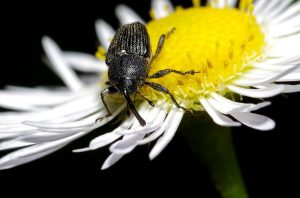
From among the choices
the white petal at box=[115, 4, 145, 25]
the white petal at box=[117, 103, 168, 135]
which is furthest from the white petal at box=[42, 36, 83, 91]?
the white petal at box=[117, 103, 168, 135]

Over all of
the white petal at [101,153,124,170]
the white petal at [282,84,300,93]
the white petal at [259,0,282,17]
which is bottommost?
the white petal at [282,84,300,93]

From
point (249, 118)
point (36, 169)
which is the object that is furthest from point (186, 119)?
point (36, 169)

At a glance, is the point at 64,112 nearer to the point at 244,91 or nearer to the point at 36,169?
the point at 36,169

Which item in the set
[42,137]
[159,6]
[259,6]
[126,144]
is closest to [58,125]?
[42,137]

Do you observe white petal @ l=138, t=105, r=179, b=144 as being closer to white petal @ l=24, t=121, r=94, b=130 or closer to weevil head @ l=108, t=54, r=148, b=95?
weevil head @ l=108, t=54, r=148, b=95

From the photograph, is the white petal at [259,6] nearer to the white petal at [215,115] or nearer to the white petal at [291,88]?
the white petal at [215,115]

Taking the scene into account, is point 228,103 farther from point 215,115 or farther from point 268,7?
point 268,7
